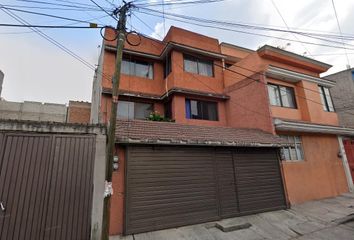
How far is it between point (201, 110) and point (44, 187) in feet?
32.4

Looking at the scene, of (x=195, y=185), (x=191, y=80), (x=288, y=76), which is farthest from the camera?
(x=191, y=80)

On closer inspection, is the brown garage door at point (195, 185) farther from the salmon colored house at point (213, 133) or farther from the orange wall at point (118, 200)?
the orange wall at point (118, 200)

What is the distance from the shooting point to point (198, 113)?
13.3 metres

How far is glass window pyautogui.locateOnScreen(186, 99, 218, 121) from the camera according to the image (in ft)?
42.8

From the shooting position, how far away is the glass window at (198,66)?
45.2 feet

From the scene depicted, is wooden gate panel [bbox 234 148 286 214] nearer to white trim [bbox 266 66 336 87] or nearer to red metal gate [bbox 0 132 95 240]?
white trim [bbox 266 66 336 87]

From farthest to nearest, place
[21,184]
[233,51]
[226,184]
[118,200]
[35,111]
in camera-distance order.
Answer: [35,111] → [233,51] → [226,184] → [118,200] → [21,184]

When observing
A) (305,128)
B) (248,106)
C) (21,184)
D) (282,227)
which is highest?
(248,106)

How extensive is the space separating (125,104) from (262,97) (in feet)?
27.2

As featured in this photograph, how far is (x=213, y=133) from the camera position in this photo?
9.38 metres

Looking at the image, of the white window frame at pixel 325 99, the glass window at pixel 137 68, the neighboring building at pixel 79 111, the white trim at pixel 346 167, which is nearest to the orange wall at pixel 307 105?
the white window frame at pixel 325 99

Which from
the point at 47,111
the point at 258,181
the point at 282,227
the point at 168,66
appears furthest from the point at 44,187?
A: the point at 47,111

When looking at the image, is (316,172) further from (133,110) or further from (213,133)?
(133,110)

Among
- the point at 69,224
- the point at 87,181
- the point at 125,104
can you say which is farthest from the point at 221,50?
the point at 69,224
